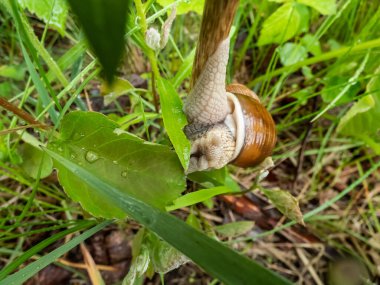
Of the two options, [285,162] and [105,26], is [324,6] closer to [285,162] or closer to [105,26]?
[285,162]

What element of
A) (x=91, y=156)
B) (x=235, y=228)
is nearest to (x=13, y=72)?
(x=91, y=156)

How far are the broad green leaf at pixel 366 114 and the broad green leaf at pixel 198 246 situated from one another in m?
0.79

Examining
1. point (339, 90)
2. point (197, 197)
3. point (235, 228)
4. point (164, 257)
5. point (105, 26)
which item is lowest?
point (235, 228)

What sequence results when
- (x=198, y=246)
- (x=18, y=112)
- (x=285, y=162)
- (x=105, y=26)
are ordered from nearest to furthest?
(x=105, y=26)
(x=198, y=246)
(x=18, y=112)
(x=285, y=162)

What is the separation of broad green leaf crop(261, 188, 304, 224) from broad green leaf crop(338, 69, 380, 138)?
0.38 m

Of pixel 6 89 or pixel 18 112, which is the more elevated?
pixel 18 112

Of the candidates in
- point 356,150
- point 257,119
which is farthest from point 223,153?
point 356,150

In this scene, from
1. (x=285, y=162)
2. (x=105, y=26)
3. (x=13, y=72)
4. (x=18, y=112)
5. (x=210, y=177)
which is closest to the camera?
(x=105, y=26)

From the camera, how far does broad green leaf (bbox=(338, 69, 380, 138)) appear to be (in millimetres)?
1137

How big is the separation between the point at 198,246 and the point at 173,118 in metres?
0.39

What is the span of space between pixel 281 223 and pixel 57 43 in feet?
3.71

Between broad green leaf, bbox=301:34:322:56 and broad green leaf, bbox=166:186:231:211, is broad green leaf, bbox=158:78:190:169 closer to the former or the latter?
broad green leaf, bbox=166:186:231:211

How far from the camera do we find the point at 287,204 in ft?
3.17

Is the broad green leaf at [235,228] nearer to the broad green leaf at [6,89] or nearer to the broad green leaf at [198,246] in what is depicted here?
the broad green leaf at [198,246]
